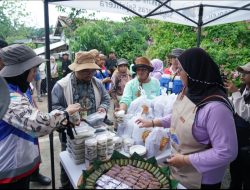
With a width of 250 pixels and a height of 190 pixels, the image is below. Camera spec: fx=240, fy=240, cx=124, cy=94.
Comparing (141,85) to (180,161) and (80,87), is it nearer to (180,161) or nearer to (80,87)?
(80,87)

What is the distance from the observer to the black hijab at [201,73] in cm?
159

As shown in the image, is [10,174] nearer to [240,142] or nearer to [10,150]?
[10,150]

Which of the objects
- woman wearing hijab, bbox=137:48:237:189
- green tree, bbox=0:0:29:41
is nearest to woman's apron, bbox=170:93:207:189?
woman wearing hijab, bbox=137:48:237:189

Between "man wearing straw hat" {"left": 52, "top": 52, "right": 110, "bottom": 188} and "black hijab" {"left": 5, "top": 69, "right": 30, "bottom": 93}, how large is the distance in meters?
0.65

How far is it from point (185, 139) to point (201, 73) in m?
0.47

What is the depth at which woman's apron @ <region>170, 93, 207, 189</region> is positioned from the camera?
1650 millimetres

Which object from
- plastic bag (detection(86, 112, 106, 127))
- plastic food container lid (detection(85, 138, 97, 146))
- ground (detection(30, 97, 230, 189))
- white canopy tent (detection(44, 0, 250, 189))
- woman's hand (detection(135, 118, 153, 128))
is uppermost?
white canopy tent (detection(44, 0, 250, 189))

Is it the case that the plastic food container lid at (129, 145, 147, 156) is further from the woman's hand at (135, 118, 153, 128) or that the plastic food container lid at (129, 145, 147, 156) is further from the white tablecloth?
the white tablecloth

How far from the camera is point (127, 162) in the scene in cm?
169

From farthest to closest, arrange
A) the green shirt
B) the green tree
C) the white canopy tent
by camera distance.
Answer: the green tree
the green shirt
the white canopy tent

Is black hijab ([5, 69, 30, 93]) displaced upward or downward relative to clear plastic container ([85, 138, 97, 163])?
upward

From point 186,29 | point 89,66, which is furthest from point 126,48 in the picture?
point 89,66

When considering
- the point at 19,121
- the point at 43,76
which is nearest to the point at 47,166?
the point at 19,121

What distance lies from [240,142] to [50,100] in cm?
207
